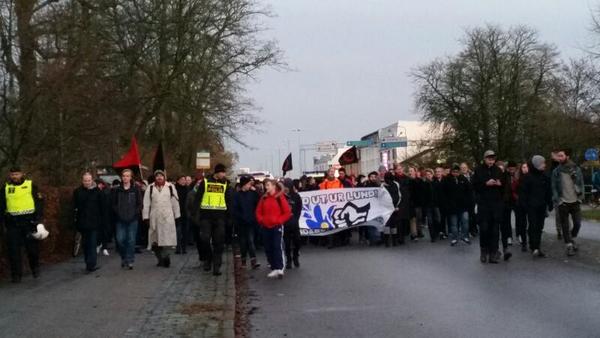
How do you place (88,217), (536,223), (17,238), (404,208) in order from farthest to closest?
(404,208)
(536,223)
(88,217)
(17,238)

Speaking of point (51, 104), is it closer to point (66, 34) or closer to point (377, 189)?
point (66, 34)

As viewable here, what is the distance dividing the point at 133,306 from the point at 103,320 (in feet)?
3.53

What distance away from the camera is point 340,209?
69.5ft

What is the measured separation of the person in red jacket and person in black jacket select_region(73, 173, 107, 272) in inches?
114

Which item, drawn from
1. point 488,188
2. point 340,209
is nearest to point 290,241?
point 488,188

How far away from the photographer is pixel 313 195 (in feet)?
70.4

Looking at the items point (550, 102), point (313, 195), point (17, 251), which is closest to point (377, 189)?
point (313, 195)

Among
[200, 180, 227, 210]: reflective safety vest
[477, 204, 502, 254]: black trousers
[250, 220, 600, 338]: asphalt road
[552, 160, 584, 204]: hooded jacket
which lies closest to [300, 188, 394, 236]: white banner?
[250, 220, 600, 338]: asphalt road

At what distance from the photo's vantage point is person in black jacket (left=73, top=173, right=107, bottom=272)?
49.2ft

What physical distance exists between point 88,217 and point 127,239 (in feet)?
2.83

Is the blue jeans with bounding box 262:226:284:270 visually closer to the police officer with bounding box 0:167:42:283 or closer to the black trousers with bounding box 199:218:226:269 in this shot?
the black trousers with bounding box 199:218:226:269

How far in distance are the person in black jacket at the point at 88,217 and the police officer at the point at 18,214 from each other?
141 cm

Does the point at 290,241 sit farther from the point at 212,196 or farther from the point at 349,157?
the point at 349,157

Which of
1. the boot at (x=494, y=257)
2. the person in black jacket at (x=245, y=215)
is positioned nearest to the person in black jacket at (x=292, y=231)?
the person in black jacket at (x=245, y=215)
